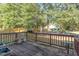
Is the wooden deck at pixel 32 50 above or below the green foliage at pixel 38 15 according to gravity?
below

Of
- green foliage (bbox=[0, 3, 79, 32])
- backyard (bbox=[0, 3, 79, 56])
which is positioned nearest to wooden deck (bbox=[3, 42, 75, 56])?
backyard (bbox=[0, 3, 79, 56])

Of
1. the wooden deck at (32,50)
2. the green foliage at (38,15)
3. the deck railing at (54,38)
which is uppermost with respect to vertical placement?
the green foliage at (38,15)

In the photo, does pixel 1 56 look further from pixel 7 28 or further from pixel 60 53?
pixel 60 53

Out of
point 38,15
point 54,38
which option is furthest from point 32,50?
point 38,15

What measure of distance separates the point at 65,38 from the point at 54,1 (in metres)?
0.55

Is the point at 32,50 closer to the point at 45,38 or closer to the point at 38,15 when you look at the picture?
the point at 45,38

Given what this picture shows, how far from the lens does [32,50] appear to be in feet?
7.61

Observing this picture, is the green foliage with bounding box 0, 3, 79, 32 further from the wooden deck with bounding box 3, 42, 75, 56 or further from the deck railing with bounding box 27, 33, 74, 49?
the wooden deck with bounding box 3, 42, 75, 56

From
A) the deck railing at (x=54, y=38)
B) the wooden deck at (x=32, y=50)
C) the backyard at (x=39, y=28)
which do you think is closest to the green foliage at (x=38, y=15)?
the backyard at (x=39, y=28)

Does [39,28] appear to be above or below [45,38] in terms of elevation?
above

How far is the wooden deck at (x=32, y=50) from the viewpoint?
2312 millimetres

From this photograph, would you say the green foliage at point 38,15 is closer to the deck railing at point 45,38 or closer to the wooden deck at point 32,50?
the deck railing at point 45,38

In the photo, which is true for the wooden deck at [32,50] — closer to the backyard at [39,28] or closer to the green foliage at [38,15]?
the backyard at [39,28]

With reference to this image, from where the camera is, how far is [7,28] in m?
2.29
